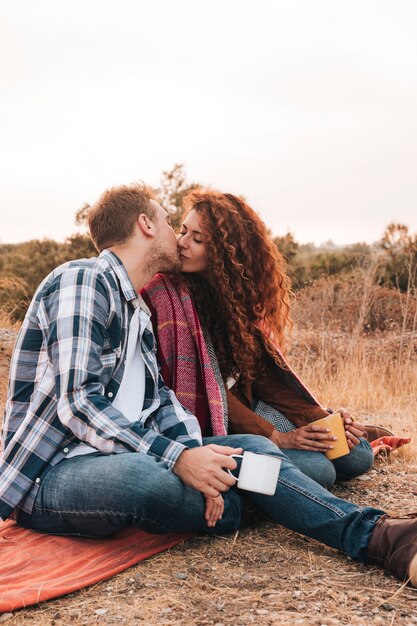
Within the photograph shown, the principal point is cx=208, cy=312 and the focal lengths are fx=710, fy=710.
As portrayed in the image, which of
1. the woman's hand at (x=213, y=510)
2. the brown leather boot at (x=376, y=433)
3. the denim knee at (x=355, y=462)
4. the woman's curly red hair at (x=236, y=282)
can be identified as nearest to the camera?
the woman's hand at (x=213, y=510)

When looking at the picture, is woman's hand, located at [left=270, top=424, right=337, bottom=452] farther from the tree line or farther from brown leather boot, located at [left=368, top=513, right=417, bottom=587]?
the tree line

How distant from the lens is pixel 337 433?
3510mm

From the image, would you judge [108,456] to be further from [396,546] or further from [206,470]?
[396,546]

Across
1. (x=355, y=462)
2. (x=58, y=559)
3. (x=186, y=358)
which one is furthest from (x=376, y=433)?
(x=58, y=559)

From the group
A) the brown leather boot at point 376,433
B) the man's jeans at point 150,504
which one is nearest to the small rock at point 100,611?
the man's jeans at point 150,504

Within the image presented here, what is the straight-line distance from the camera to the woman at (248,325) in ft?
11.5

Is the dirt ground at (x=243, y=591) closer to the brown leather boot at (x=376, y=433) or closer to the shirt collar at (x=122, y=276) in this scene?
the shirt collar at (x=122, y=276)

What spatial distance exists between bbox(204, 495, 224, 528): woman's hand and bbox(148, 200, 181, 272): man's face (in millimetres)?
1063

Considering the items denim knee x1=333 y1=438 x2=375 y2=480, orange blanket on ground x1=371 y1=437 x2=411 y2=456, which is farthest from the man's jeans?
orange blanket on ground x1=371 y1=437 x2=411 y2=456

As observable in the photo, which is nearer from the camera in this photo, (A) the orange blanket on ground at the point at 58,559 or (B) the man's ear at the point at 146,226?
(A) the orange blanket on ground at the point at 58,559

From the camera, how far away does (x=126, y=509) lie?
2.57 metres

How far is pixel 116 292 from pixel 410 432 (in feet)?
9.72

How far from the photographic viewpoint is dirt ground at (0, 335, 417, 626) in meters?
2.29

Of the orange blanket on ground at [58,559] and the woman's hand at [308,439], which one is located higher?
the woman's hand at [308,439]
